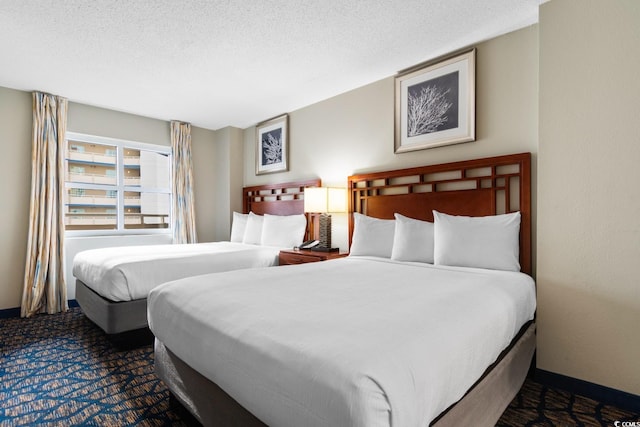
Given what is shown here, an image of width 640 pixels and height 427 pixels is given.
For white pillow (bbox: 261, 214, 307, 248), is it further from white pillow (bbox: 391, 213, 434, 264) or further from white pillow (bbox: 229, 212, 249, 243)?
white pillow (bbox: 391, 213, 434, 264)

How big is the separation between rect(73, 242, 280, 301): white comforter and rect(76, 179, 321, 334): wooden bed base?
72 mm

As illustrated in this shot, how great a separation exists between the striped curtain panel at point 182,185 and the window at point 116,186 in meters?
0.21

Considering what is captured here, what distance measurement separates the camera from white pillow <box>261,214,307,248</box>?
3.93 metres

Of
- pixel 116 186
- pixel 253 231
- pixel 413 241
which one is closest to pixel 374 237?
pixel 413 241

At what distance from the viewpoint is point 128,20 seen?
2338 mm

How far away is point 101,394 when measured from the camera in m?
1.96

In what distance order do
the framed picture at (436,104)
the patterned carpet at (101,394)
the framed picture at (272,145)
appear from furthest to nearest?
the framed picture at (272,145) < the framed picture at (436,104) < the patterned carpet at (101,394)

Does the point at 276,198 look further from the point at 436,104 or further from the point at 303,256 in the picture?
the point at 436,104

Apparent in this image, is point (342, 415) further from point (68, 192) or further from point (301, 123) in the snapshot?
point (68, 192)

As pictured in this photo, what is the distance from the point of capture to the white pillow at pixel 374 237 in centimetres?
291

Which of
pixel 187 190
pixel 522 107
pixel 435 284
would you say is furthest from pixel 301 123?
pixel 435 284

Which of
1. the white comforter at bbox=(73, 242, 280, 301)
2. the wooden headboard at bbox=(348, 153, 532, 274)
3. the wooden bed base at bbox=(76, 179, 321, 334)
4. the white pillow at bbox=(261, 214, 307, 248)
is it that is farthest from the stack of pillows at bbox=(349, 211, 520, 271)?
the wooden bed base at bbox=(76, 179, 321, 334)

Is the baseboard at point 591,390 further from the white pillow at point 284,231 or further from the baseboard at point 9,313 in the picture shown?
the baseboard at point 9,313

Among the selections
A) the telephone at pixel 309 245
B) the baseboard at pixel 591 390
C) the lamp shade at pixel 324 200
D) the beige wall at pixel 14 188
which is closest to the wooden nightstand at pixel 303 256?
the telephone at pixel 309 245
